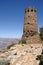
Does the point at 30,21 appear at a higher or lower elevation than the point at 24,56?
higher

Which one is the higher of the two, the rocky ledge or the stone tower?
the stone tower

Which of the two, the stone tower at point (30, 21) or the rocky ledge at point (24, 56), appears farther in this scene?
the stone tower at point (30, 21)

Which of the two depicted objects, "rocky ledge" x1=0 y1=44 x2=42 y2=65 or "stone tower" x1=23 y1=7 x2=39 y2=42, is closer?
"rocky ledge" x1=0 y1=44 x2=42 y2=65

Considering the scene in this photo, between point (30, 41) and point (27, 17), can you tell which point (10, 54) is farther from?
point (27, 17)

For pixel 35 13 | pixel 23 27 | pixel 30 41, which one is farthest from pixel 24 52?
pixel 35 13

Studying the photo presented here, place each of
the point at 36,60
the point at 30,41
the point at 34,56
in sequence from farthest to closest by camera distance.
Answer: the point at 30,41, the point at 34,56, the point at 36,60

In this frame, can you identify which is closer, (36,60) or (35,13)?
(36,60)

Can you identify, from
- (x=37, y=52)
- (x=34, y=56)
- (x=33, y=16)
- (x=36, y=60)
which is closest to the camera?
(x=36, y=60)

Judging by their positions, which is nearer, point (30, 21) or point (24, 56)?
point (24, 56)

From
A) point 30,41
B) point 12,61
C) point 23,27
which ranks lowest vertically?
point 12,61

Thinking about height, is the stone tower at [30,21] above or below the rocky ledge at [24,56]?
above

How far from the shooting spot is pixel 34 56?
3281cm

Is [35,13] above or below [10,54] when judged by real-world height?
above

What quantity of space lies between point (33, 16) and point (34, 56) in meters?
25.8
